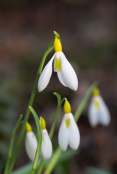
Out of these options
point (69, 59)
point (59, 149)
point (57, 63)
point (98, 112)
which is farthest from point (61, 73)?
point (69, 59)

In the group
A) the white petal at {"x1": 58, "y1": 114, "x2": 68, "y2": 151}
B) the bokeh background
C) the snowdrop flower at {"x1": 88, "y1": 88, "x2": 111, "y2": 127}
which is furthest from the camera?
the bokeh background

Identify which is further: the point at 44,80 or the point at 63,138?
the point at 63,138

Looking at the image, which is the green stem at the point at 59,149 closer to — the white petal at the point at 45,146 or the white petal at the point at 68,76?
the white petal at the point at 45,146

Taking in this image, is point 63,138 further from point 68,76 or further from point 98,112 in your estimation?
point 98,112

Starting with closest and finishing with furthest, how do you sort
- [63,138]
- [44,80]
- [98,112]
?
[44,80]
[63,138]
[98,112]

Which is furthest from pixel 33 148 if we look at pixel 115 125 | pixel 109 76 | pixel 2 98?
pixel 109 76

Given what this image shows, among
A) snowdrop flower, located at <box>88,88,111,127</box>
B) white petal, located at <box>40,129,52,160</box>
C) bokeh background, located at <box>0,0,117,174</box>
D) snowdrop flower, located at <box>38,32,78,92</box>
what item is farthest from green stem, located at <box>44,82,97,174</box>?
bokeh background, located at <box>0,0,117,174</box>

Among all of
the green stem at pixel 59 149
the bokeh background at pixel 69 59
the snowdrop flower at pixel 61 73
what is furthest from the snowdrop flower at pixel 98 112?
the snowdrop flower at pixel 61 73

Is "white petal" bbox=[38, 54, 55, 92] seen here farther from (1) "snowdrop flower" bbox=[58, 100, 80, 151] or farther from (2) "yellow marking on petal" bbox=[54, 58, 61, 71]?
(1) "snowdrop flower" bbox=[58, 100, 80, 151]
